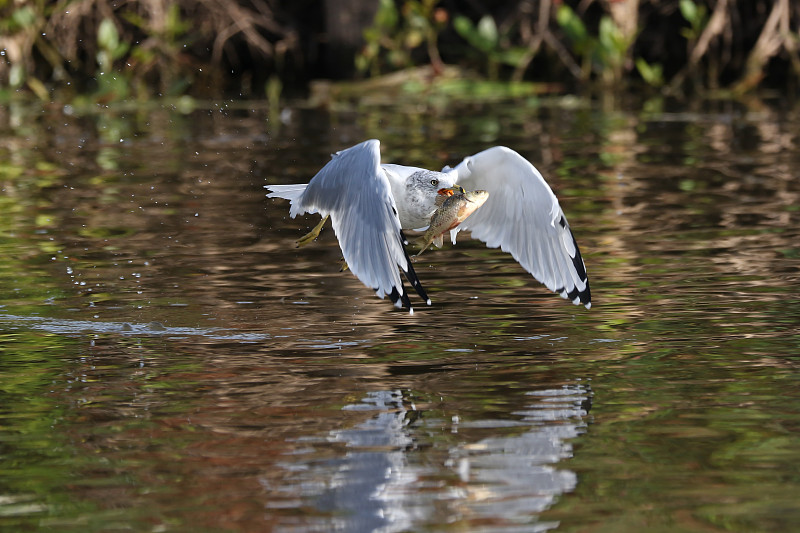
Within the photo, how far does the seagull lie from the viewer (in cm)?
523

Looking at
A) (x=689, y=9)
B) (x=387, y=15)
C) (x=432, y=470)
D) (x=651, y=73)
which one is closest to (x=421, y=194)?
(x=432, y=470)

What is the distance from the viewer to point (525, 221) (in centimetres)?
596

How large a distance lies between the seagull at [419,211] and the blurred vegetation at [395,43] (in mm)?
9388

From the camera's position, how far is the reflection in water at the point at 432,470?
3.42 metres

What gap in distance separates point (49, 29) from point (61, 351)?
12.1 meters

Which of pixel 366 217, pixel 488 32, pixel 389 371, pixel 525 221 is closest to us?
pixel 389 371

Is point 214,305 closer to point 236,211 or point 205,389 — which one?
point 205,389

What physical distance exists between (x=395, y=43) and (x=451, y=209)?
11208 millimetres

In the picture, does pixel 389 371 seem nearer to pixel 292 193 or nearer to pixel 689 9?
pixel 292 193

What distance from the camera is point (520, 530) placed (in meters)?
3.32

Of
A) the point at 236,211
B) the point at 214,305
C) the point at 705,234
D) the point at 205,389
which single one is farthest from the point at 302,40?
the point at 205,389

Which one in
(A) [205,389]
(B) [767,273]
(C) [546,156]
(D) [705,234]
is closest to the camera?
(A) [205,389]

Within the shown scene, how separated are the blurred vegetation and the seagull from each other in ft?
30.8

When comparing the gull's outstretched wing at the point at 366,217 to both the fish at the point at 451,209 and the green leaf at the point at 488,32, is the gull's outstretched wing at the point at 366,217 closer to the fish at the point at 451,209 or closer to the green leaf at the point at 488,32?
the fish at the point at 451,209
